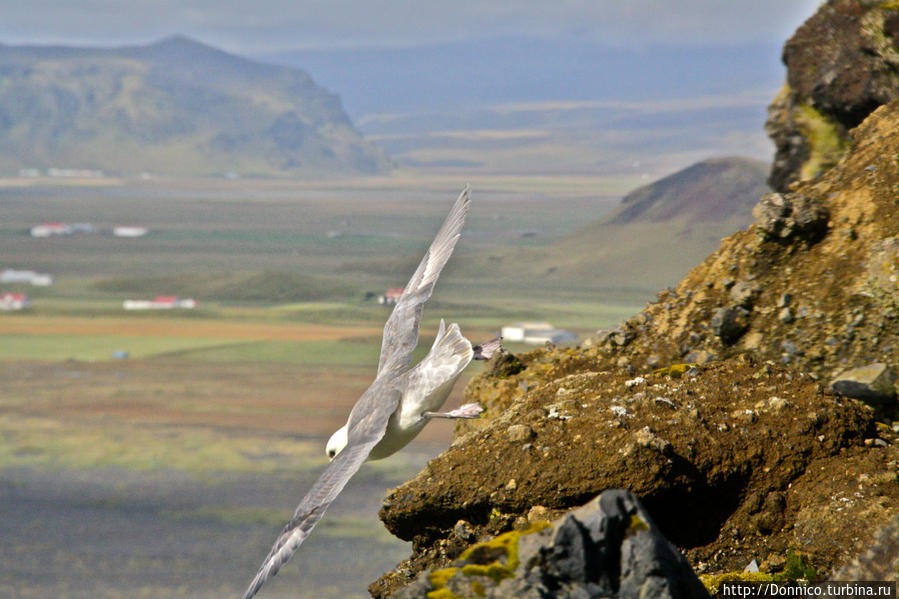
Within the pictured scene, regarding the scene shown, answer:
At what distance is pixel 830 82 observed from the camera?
69.4ft

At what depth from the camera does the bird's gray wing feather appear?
9719 millimetres

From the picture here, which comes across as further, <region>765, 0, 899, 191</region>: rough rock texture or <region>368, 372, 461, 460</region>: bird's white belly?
<region>765, 0, 899, 191</region>: rough rock texture

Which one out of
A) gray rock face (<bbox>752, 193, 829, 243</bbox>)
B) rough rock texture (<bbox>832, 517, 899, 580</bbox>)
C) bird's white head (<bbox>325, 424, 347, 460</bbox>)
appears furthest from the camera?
gray rock face (<bbox>752, 193, 829, 243</bbox>)

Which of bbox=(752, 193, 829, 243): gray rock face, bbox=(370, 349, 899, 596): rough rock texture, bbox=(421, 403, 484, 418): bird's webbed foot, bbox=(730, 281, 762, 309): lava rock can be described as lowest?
bbox=(370, 349, 899, 596): rough rock texture

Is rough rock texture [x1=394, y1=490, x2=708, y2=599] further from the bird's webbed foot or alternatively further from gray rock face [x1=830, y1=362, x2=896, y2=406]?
gray rock face [x1=830, y1=362, x2=896, y2=406]

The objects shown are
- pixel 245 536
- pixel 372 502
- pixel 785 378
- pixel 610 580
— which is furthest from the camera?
pixel 372 502

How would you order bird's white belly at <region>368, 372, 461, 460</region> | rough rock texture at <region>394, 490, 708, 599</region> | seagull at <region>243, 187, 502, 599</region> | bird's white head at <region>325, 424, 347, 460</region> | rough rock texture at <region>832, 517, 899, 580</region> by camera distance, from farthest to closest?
bird's white head at <region>325, 424, 347, 460</region>, bird's white belly at <region>368, 372, 461, 460</region>, seagull at <region>243, 187, 502, 599</region>, rough rock texture at <region>832, 517, 899, 580</region>, rough rock texture at <region>394, 490, 708, 599</region>

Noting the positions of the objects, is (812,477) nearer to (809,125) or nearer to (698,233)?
(809,125)

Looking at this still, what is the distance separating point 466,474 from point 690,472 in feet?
7.17

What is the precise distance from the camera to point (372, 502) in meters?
94.9

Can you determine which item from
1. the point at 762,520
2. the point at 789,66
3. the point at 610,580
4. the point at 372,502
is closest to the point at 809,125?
the point at 789,66

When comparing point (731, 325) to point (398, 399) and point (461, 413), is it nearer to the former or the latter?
point (461, 413)

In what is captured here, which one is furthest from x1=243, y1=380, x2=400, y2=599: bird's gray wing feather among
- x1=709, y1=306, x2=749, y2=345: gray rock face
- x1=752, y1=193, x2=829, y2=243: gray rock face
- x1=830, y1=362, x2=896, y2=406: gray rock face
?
x1=752, y1=193, x2=829, y2=243: gray rock face

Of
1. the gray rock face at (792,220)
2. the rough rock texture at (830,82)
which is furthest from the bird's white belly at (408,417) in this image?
the rough rock texture at (830,82)
